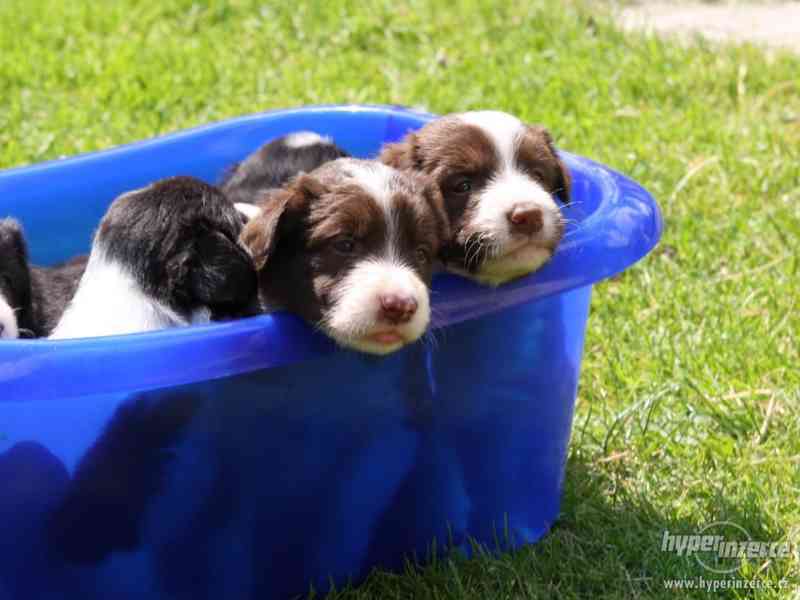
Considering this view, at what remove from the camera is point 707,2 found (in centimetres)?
833

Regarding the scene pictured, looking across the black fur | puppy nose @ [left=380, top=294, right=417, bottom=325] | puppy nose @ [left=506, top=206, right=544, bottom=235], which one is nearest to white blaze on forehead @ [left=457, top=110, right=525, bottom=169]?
puppy nose @ [left=506, top=206, right=544, bottom=235]

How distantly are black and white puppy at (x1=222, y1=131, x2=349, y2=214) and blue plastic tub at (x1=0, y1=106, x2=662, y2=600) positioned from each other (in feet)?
3.28

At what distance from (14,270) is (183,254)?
73 cm

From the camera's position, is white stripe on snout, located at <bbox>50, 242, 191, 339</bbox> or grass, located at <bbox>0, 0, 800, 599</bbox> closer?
white stripe on snout, located at <bbox>50, 242, 191, 339</bbox>

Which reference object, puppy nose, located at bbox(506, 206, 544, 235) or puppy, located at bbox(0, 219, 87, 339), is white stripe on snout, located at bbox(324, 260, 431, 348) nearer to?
puppy nose, located at bbox(506, 206, 544, 235)

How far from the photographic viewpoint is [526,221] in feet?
11.1

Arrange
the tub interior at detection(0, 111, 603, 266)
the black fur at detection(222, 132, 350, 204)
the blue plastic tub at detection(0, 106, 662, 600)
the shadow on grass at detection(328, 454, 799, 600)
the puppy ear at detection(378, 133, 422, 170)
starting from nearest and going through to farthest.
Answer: the blue plastic tub at detection(0, 106, 662, 600), the shadow on grass at detection(328, 454, 799, 600), the puppy ear at detection(378, 133, 422, 170), the black fur at detection(222, 132, 350, 204), the tub interior at detection(0, 111, 603, 266)

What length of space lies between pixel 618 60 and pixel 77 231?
3272mm

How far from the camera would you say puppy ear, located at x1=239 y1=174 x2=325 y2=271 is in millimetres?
3287

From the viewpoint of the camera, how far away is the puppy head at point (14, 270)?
387 cm

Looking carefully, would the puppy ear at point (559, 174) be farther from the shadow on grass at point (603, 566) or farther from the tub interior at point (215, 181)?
the shadow on grass at point (603, 566)

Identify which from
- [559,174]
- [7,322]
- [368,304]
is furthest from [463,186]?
[7,322]

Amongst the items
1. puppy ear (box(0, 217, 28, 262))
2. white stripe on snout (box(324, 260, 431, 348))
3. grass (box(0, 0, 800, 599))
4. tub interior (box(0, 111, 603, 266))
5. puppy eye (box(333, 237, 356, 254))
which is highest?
puppy eye (box(333, 237, 356, 254))

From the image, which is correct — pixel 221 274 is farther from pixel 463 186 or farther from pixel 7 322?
pixel 463 186
